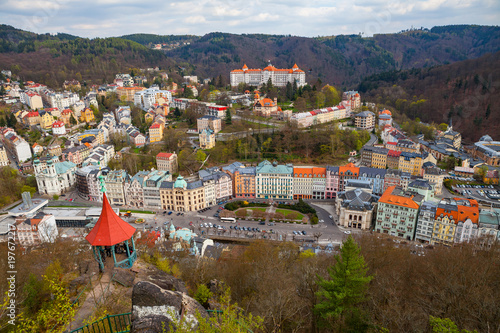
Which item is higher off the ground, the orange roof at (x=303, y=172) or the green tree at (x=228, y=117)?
the green tree at (x=228, y=117)

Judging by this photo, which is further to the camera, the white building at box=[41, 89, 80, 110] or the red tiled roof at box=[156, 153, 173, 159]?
the white building at box=[41, 89, 80, 110]

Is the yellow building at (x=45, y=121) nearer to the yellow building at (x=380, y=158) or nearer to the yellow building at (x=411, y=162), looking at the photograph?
the yellow building at (x=380, y=158)

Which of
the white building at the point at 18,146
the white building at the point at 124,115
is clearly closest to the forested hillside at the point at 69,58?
the white building at the point at 124,115

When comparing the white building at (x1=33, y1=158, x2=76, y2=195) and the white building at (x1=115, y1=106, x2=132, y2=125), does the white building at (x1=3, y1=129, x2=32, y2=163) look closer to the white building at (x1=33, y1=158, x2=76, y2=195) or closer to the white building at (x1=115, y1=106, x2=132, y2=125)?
the white building at (x1=33, y1=158, x2=76, y2=195)

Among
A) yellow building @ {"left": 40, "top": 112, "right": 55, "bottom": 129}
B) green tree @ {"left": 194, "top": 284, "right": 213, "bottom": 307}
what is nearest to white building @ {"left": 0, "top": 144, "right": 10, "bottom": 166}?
yellow building @ {"left": 40, "top": 112, "right": 55, "bottom": 129}

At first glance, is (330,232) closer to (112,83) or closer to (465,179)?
(465,179)

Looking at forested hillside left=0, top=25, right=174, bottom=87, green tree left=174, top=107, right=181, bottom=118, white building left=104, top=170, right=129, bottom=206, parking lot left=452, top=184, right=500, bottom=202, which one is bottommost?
parking lot left=452, top=184, right=500, bottom=202
